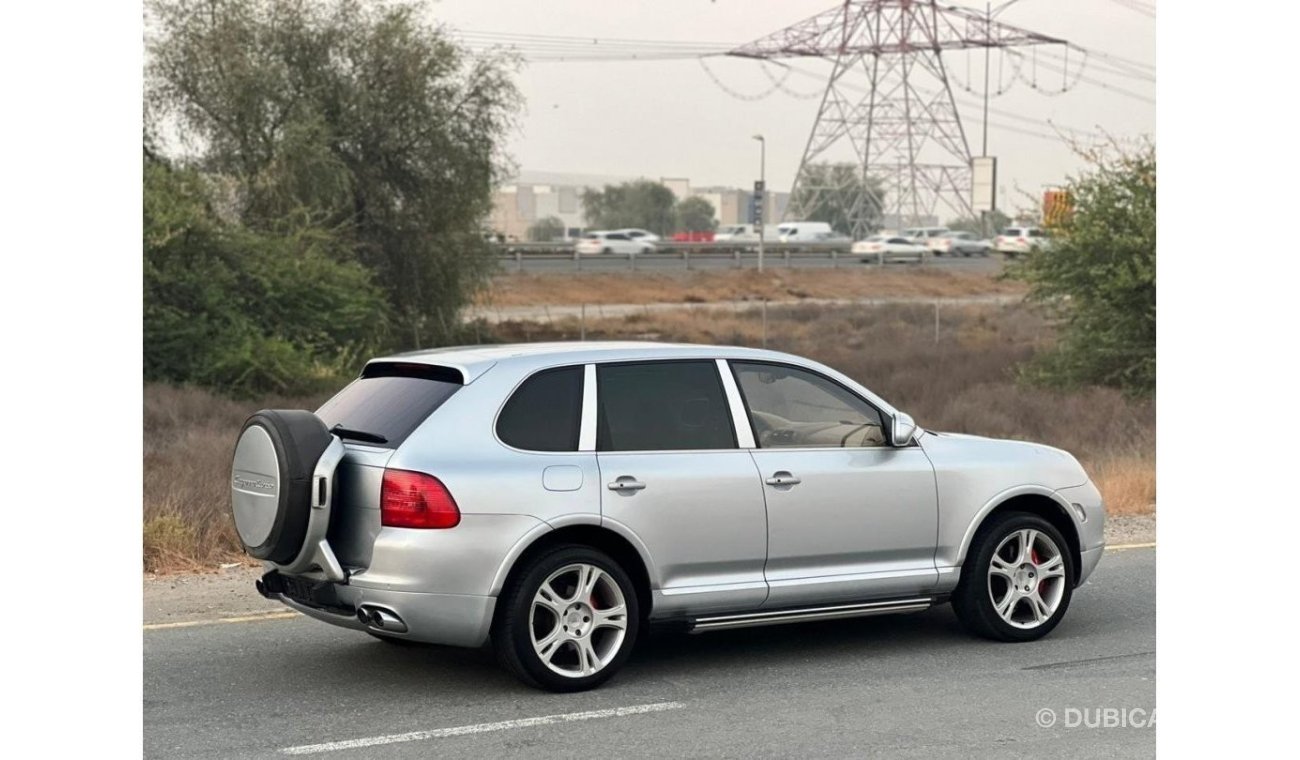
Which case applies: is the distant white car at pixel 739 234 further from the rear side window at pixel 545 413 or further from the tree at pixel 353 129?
the rear side window at pixel 545 413

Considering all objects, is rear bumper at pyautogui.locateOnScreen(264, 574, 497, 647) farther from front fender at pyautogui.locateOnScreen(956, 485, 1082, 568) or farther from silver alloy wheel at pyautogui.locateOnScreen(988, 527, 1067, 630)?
silver alloy wheel at pyautogui.locateOnScreen(988, 527, 1067, 630)

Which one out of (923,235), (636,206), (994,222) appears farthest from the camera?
(636,206)

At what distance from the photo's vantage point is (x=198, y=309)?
97.2ft

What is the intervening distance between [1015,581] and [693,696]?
2084 millimetres

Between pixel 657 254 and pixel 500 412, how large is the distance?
76308 mm

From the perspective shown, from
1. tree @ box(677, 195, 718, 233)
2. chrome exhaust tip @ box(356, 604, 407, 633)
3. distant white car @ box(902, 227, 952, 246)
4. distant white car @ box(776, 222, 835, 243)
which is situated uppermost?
tree @ box(677, 195, 718, 233)

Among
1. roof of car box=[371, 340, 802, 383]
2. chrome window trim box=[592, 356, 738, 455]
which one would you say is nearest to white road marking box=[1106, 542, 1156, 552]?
roof of car box=[371, 340, 802, 383]

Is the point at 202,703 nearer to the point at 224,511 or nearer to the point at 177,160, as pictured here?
the point at 224,511

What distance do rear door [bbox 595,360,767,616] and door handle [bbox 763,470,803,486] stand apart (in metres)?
0.08

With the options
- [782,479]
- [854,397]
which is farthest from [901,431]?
[782,479]

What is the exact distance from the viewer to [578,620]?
737 centimetres

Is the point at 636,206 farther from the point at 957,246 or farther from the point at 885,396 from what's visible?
the point at 885,396

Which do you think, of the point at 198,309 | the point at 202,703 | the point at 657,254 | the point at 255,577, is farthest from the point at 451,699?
the point at 657,254

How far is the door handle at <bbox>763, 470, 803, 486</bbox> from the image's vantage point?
782 centimetres
